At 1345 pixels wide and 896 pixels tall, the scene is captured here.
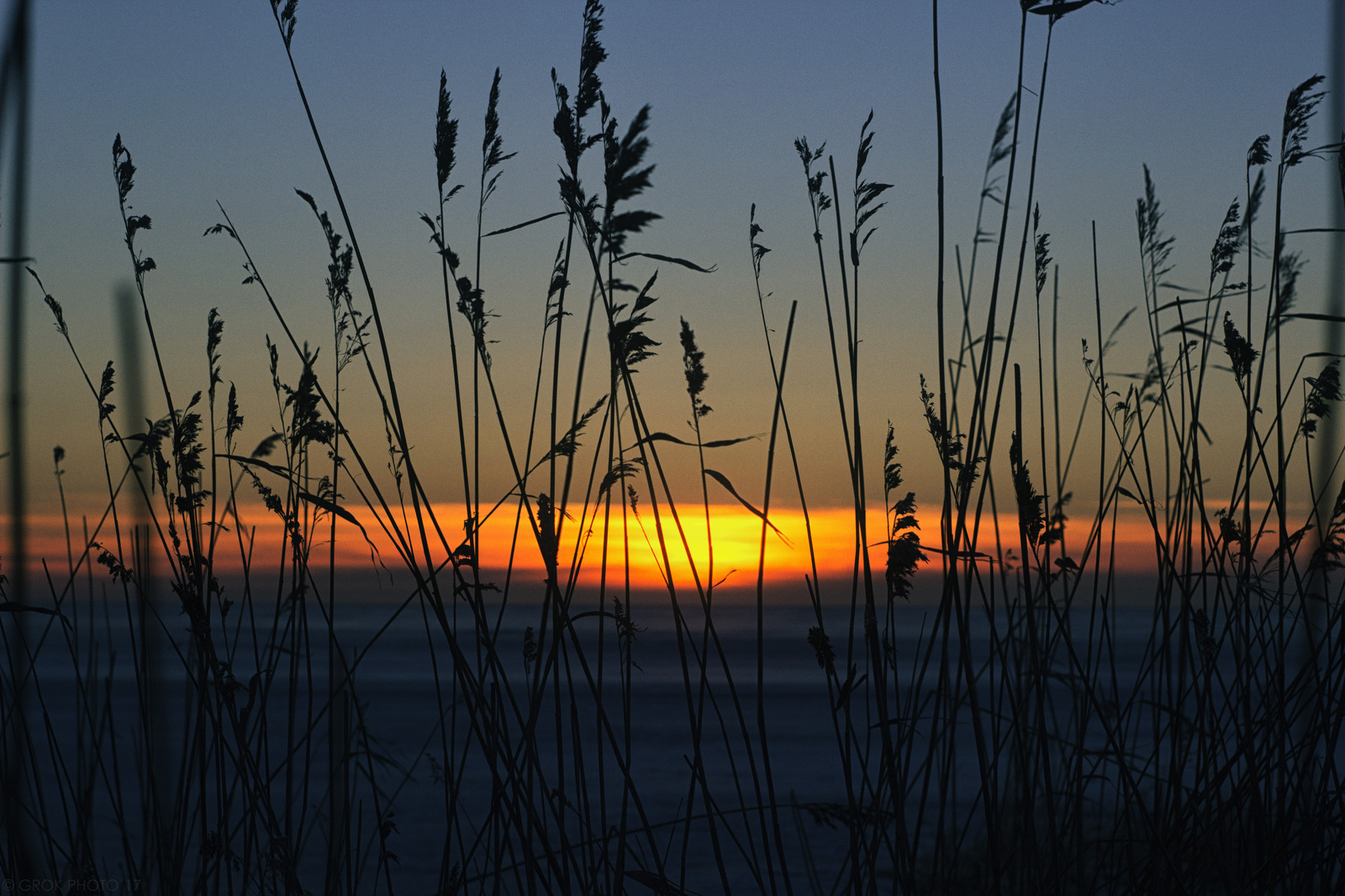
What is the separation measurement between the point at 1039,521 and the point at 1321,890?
0.56 meters

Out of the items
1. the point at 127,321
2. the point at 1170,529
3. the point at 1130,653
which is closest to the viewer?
the point at 127,321

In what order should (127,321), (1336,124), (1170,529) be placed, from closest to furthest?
(127,321), (1336,124), (1170,529)

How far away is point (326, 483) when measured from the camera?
5.12 feet

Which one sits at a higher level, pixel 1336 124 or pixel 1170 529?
pixel 1336 124

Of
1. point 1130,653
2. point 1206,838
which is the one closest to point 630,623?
point 1206,838

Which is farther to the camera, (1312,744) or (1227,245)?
(1227,245)

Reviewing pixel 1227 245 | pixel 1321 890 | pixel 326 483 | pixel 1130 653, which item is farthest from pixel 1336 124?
pixel 1130 653

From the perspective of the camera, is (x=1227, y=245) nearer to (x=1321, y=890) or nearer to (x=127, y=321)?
(x=1321, y=890)

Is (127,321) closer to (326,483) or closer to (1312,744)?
(326,483)

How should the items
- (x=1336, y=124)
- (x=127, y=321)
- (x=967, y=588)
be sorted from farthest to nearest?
1. (x=967, y=588)
2. (x=1336, y=124)
3. (x=127, y=321)

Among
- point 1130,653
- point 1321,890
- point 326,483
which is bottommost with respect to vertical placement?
point 1130,653

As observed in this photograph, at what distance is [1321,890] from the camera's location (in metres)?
1.23

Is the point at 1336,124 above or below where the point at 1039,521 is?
above

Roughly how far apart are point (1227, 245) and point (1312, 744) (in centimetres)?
75
